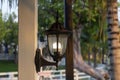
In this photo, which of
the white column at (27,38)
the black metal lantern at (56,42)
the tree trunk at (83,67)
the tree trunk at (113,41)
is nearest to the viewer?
the white column at (27,38)

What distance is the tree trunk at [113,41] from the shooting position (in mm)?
6238

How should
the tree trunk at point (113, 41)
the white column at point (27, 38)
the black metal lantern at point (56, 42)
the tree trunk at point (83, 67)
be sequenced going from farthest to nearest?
the tree trunk at point (83, 67) → the tree trunk at point (113, 41) → the black metal lantern at point (56, 42) → the white column at point (27, 38)

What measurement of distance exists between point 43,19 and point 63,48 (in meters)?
11.1

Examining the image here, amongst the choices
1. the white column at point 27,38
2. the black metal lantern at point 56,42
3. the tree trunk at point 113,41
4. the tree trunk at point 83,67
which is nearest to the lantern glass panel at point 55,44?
the black metal lantern at point 56,42

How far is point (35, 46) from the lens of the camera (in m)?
3.10

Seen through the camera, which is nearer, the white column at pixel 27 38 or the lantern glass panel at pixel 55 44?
the white column at pixel 27 38

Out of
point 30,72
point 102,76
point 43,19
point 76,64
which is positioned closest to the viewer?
point 30,72

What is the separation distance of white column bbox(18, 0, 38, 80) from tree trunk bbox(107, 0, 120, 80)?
341 cm

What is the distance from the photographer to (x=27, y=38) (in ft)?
10.1

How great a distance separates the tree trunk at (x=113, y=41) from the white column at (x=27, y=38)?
3.41 m

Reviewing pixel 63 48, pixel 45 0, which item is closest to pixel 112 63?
pixel 63 48

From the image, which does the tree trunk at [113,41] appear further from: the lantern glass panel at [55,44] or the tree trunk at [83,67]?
the tree trunk at [83,67]

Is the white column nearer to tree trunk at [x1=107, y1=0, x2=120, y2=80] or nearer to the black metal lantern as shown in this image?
the black metal lantern

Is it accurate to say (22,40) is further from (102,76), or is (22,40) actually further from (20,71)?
(102,76)
